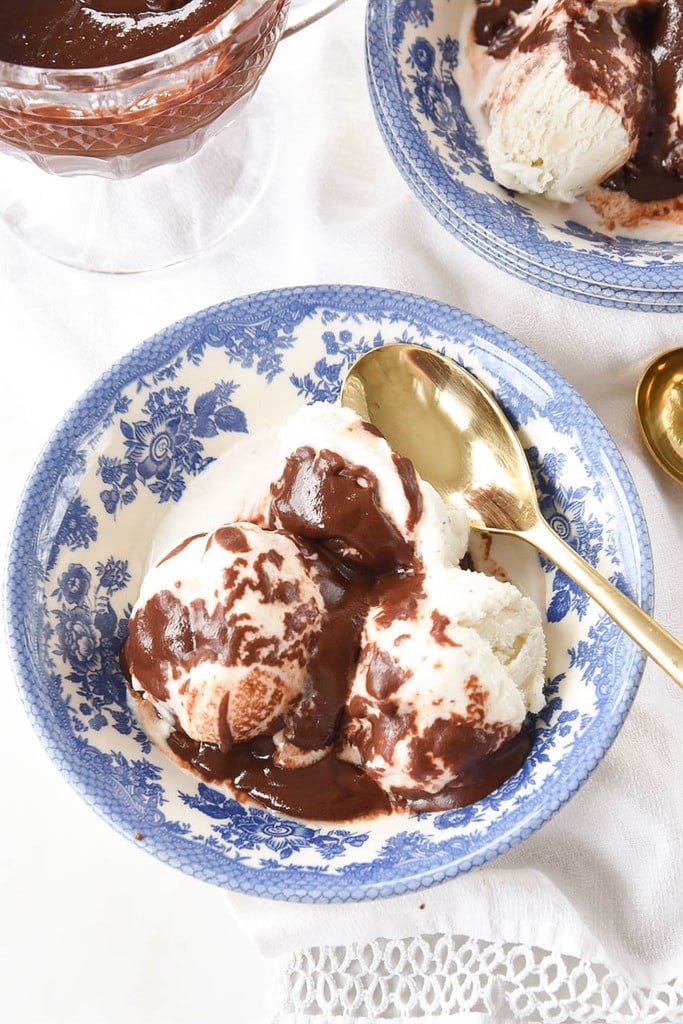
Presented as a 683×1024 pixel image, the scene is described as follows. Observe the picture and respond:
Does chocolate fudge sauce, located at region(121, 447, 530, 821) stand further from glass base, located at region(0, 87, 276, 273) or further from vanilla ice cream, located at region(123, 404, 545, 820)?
glass base, located at region(0, 87, 276, 273)

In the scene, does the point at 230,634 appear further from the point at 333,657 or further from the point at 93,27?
the point at 93,27

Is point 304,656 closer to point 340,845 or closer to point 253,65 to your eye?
point 340,845

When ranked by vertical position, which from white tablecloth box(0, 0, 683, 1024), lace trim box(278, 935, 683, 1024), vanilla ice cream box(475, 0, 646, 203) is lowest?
lace trim box(278, 935, 683, 1024)

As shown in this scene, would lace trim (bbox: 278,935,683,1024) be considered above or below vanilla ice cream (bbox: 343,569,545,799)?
below

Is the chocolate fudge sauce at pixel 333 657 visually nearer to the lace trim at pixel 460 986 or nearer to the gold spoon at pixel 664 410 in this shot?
the lace trim at pixel 460 986

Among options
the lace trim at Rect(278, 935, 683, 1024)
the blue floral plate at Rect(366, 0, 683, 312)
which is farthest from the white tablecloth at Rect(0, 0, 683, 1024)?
the blue floral plate at Rect(366, 0, 683, 312)

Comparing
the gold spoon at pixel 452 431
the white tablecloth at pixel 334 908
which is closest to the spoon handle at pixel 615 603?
the gold spoon at pixel 452 431

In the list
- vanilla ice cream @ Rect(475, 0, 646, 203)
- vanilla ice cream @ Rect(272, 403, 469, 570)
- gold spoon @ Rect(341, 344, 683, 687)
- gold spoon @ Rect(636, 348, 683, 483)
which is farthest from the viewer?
gold spoon @ Rect(636, 348, 683, 483)
